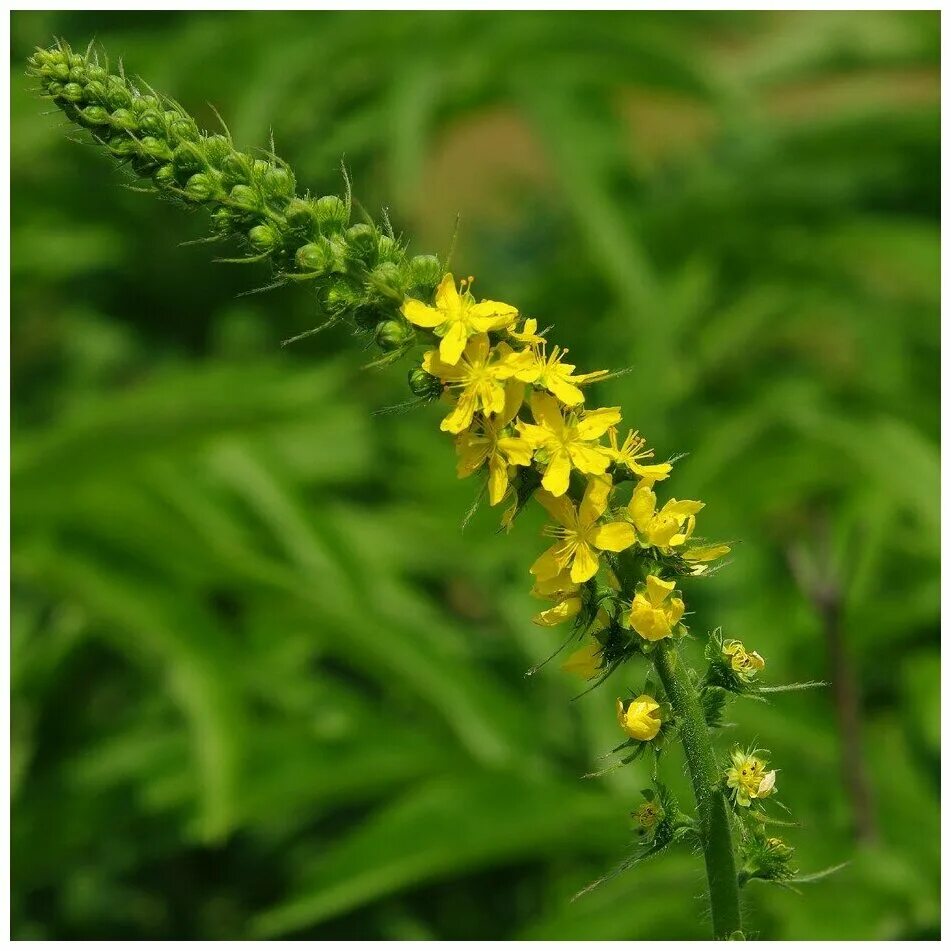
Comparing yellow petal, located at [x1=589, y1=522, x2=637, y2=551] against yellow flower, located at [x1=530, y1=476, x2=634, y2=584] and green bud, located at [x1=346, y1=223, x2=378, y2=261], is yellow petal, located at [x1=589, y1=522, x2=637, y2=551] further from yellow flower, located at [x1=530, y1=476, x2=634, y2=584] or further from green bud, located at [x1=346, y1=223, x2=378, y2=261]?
green bud, located at [x1=346, y1=223, x2=378, y2=261]

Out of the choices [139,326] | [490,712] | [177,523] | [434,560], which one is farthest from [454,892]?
[139,326]

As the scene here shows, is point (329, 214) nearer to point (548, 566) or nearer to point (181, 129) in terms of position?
point (181, 129)

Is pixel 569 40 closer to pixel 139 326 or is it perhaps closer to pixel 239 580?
pixel 139 326

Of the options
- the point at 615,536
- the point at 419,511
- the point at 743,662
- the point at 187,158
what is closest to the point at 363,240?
the point at 187,158

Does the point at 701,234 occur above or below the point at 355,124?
below

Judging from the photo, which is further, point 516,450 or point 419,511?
point 419,511

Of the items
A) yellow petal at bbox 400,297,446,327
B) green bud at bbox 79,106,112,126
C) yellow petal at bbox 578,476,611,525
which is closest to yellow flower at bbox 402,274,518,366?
yellow petal at bbox 400,297,446,327

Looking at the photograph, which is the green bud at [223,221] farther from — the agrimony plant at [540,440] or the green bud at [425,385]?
the green bud at [425,385]
